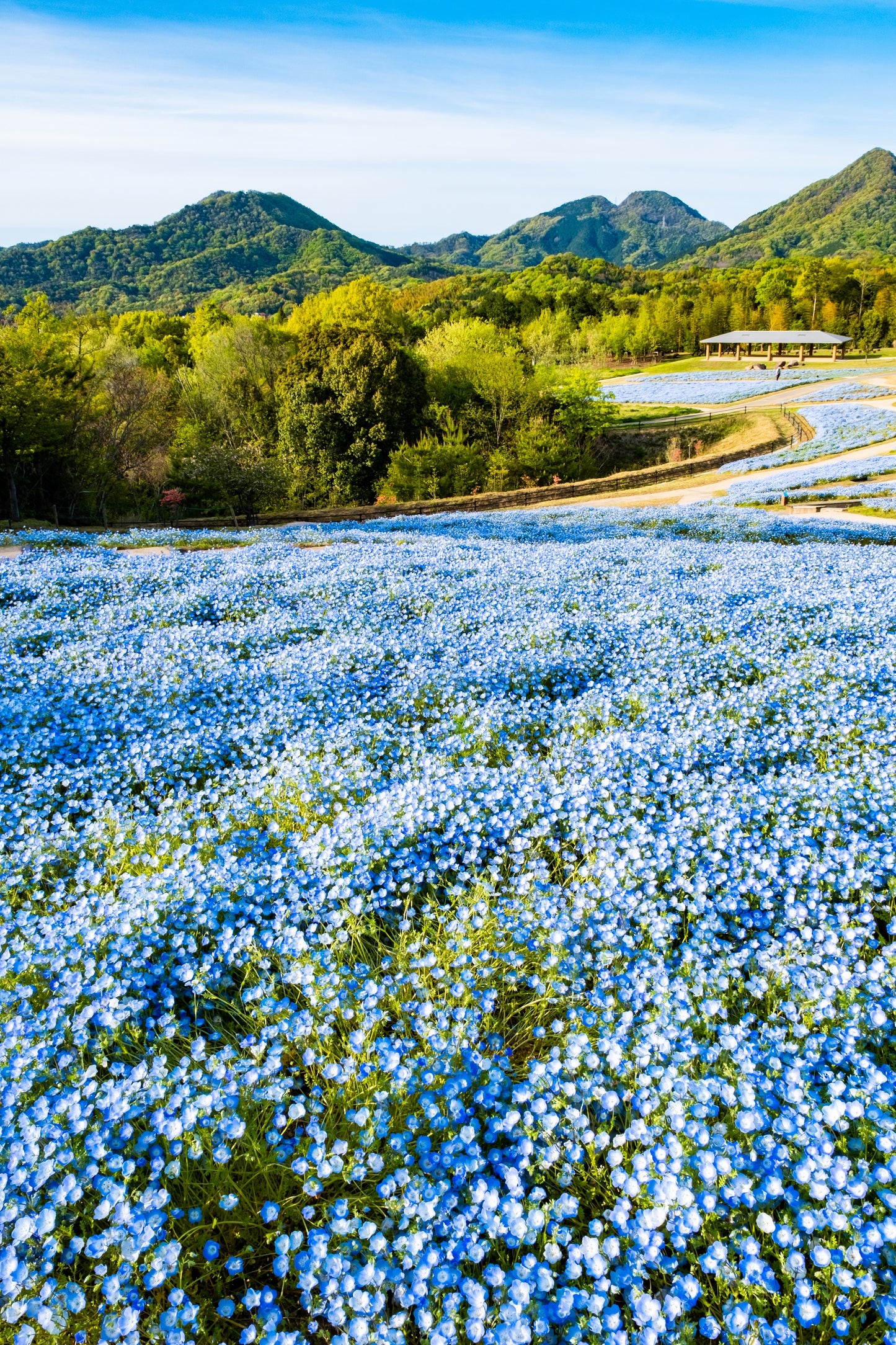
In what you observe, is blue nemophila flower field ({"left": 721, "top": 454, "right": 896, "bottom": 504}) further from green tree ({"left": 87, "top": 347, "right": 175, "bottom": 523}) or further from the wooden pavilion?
the wooden pavilion

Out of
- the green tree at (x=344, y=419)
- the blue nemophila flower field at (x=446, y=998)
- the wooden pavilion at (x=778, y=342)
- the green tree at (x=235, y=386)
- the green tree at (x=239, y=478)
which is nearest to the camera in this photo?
the blue nemophila flower field at (x=446, y=998)

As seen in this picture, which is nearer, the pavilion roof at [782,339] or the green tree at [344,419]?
the green tree at [344,419]

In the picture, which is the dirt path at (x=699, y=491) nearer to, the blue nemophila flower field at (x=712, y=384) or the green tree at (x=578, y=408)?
the green tree at (x=578, y=408)

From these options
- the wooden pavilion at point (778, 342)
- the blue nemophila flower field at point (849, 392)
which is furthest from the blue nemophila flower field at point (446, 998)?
the wooden pavilion at point (778, 342)

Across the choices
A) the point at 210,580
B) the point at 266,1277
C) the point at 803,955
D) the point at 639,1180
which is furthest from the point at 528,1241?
the point at 210,580

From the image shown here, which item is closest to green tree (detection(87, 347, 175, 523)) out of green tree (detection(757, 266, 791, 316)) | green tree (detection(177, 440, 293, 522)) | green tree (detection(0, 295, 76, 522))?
green tree (detection(0, 295, 76, 522))

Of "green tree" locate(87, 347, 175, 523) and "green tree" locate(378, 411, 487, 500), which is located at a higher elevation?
"green tree" locate(87, 347, 175, 523)
